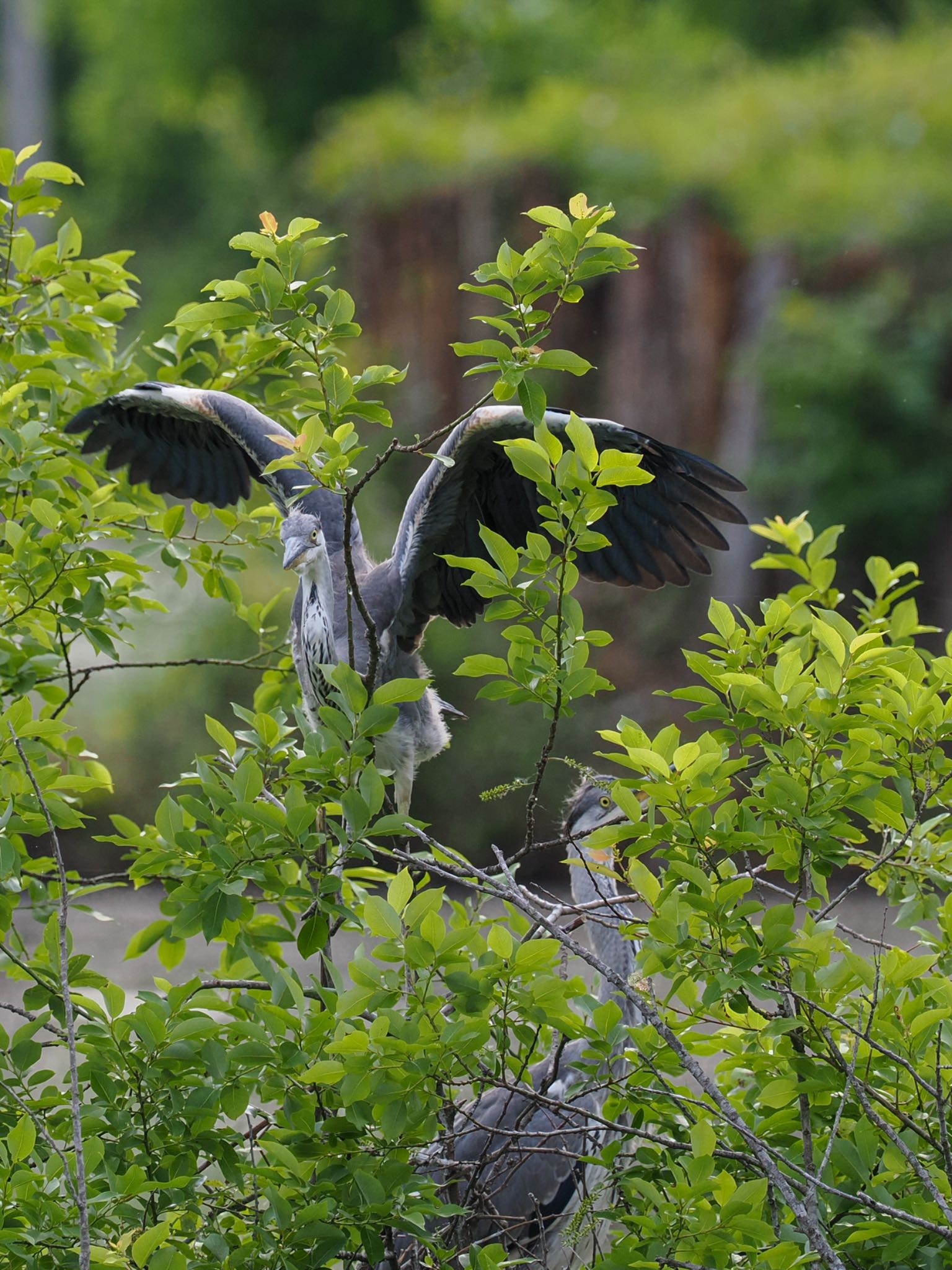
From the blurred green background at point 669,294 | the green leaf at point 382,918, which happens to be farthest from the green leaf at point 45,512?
the blurred green background at point 669,294

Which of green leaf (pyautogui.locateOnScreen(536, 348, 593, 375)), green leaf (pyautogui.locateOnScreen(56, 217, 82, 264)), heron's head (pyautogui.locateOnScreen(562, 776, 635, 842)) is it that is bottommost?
heron's head (pyautogui.locateOnScreen(562, 776, 635, 842))

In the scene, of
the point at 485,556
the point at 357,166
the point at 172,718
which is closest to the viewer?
the point at 485,556

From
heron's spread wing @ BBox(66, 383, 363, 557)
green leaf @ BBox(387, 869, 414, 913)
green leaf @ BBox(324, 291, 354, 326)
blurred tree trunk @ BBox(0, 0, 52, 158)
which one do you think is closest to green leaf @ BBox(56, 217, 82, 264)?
heron's spread wing @ BBox(66, 383, 363, 557)

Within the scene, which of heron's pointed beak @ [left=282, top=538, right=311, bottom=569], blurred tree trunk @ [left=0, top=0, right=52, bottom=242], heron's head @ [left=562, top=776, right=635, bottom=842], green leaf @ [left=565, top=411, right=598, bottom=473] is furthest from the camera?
blurred tree trunk @ [left=0, top=0, right=52, bottom=242]

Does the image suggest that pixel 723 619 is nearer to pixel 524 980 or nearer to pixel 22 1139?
pixel 524 980

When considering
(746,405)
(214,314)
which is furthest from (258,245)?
(746,405)

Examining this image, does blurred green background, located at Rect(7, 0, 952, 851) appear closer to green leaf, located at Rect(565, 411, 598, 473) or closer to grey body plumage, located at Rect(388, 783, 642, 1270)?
grey body plumage, located at Rect(388, 783, 642, 1270)

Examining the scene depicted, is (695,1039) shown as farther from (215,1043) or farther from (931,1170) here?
(215,1043)

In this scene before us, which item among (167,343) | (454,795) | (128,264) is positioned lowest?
(454,795)

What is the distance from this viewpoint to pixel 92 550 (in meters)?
1.88

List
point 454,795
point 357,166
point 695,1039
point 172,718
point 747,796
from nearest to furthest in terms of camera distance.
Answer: point 747,796 < point 695,1039 < point 454,795 < point 172,718 < point 357,166

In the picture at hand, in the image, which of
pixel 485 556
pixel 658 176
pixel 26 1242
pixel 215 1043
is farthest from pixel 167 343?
pixel 658 176

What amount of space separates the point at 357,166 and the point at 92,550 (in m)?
7.80

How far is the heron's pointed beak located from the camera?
2.45 m
